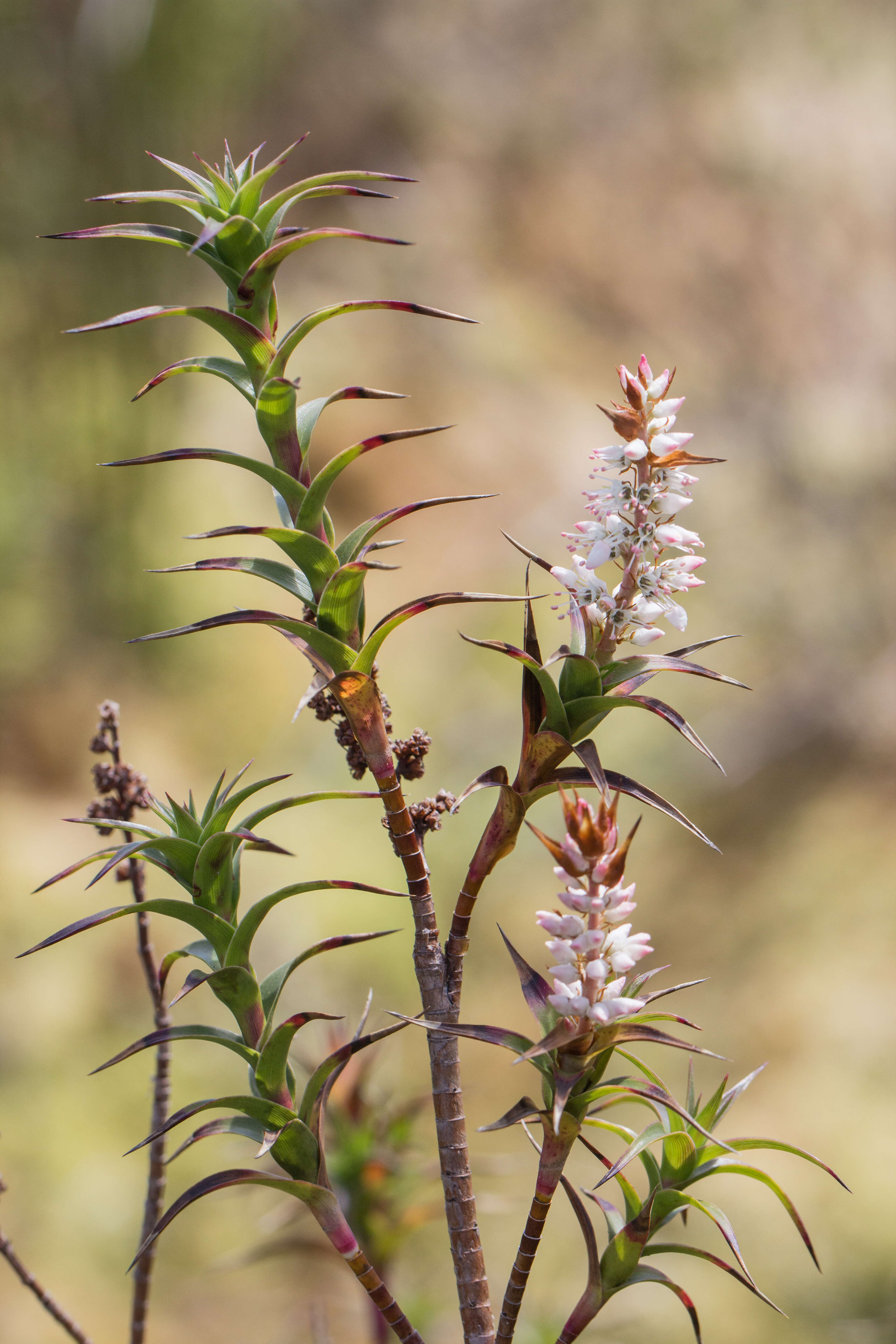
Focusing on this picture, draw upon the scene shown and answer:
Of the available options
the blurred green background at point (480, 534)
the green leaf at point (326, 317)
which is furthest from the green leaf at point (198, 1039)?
the blurred green background at point (480, 534)

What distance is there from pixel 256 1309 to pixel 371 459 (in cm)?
162

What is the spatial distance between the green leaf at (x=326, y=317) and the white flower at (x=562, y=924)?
0.59ft

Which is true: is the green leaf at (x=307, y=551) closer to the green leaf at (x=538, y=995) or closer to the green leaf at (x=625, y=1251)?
the green leaf at (x=538, y=995)

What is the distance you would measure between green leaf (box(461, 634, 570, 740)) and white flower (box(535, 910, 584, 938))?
0.18ft

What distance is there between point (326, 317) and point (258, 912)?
19 cm

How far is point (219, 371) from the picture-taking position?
30 centimetres

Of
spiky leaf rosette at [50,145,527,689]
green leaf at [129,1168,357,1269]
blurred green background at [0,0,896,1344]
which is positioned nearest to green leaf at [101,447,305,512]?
spiky leaf rosette at [50,145,527,689]

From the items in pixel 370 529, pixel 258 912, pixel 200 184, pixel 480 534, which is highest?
pixel 480 534

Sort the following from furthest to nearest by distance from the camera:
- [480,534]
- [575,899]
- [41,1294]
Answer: [480,534] < [41,1294] < [575,899]

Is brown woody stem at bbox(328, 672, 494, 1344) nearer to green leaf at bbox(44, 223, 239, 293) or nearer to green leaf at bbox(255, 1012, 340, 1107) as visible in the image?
green leaf at bbox(255, 1012, 340, 1107)

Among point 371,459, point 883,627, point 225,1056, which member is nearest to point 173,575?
point 371,459

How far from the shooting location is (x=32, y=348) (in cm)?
203

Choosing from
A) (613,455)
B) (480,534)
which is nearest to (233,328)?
(613,455)

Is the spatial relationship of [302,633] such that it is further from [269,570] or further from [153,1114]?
[153,1114]
